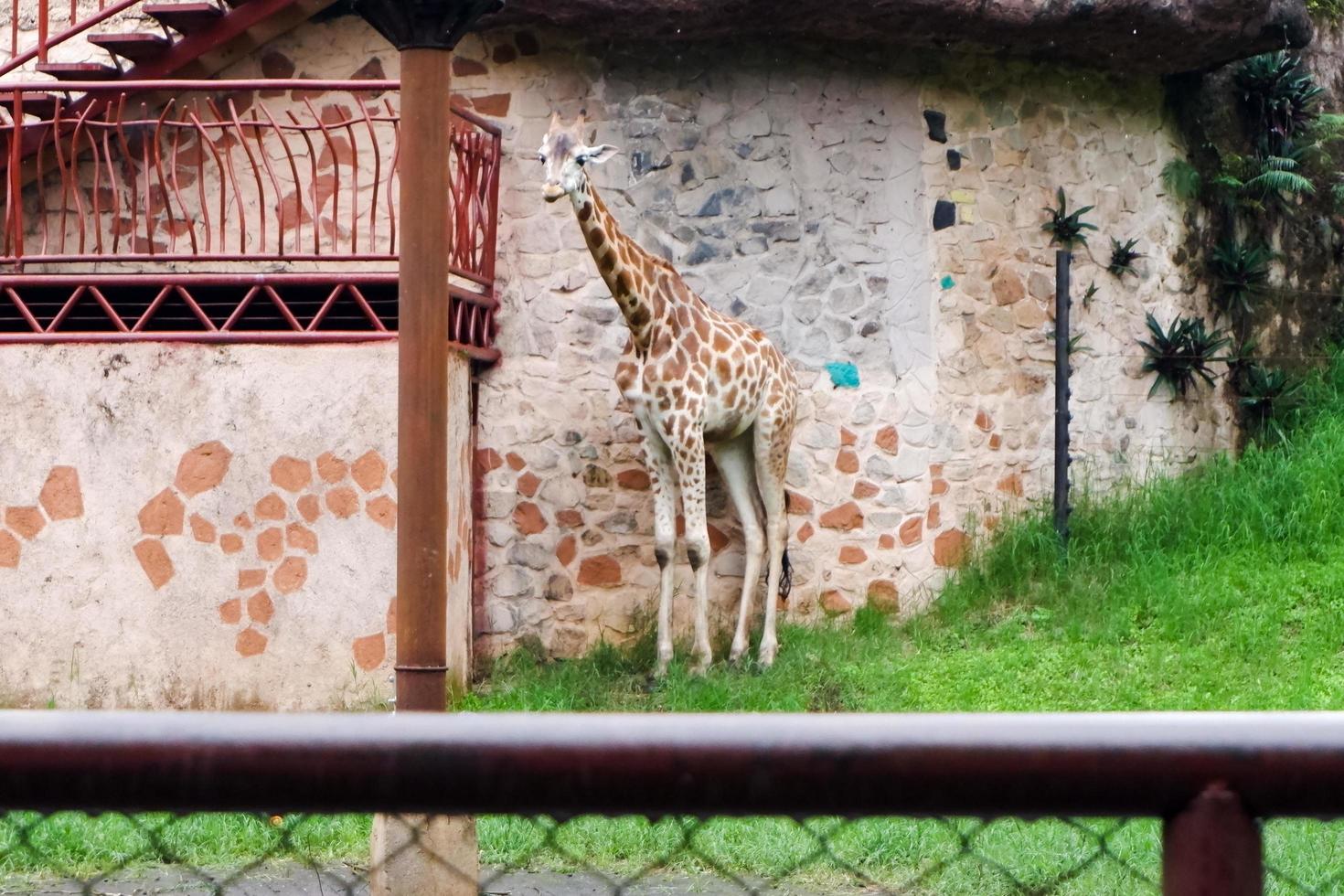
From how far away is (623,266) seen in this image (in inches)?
325

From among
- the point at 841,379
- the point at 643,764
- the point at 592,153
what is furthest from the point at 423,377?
the point at 841,379

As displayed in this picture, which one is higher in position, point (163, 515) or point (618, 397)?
point (618, 397)

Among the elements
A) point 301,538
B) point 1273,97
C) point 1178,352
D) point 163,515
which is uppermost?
point 1273,97

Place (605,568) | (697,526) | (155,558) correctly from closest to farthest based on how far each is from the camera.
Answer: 1. (155,558)
2. (697,526)
3. (605,568)

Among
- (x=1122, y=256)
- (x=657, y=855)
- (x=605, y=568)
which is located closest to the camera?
(x=657, y=855)

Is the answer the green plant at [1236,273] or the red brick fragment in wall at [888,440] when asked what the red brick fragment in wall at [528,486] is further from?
the green plant at [1236,273]

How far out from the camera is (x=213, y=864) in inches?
224

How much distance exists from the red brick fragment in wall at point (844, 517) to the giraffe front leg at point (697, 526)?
0.86 meters

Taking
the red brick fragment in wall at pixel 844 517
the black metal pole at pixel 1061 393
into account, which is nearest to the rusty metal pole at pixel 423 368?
the red brick fragment in wall at pixel 844 517

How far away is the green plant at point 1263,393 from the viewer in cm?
1052

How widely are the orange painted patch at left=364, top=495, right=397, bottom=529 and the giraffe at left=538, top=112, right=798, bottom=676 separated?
4.44 ft

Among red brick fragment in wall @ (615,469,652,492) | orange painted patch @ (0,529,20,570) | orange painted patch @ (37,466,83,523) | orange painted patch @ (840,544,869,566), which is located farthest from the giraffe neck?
orange painted patch @ (0,529,20,570)

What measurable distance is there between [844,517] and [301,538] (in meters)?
3.07

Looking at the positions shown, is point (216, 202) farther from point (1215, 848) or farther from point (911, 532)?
point (1215, 848)
